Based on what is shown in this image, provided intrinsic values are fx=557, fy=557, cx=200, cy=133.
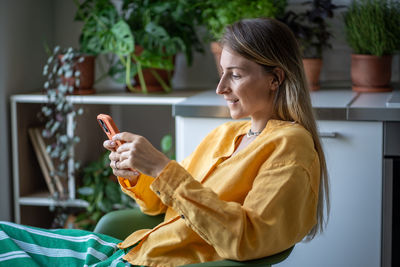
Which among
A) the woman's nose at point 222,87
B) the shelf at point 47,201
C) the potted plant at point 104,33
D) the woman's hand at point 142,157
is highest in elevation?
the potted plant at point 104,33

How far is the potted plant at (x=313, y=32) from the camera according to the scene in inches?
95.3

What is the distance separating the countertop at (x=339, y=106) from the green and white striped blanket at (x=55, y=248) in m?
0.70

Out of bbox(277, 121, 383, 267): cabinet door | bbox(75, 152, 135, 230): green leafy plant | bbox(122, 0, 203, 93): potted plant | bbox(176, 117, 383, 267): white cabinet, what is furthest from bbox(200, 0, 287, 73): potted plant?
bbox(75, 152, 135, 230): green leafy plant

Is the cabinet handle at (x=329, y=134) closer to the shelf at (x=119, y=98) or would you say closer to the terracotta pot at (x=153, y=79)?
the shelf at (x=119, y=98)

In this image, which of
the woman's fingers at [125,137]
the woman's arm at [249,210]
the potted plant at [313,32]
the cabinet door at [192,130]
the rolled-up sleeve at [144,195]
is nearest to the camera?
the woman's arm at [249,210]

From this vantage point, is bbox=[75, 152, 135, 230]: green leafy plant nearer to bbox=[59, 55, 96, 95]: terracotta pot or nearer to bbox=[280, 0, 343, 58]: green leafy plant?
bbox=[59, 55, 96, 95]: terracotta pot

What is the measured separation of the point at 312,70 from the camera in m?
2.44

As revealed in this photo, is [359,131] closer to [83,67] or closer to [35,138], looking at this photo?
[83,67]

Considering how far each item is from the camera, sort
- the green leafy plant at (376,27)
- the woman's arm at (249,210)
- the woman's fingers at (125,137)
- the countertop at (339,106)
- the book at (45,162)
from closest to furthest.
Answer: the woman's arm at (249,210) < the woman's fingers at (125,137) < the countertop at (339,106) < the green leafy plant at (376,27) < the book at (45,162)

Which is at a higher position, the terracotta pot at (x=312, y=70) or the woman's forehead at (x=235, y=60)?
the woman's forehead at (x=235, y=60)

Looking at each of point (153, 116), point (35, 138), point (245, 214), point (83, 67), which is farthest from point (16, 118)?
point (245, 214)

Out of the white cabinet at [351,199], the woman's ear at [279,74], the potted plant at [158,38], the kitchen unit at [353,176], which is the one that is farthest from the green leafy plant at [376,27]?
the woman's ear at [279,74]

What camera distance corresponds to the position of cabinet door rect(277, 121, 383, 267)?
200cm

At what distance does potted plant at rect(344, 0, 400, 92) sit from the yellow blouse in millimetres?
1100
